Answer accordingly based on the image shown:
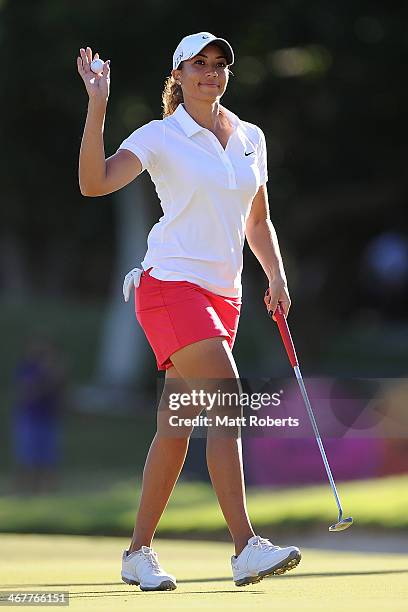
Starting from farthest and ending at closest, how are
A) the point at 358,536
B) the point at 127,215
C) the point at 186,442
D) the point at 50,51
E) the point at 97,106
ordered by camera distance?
the point at 127,215 → the point at 50,51 → the point at 358,536 → the point at 186,442 → the point at 97,106

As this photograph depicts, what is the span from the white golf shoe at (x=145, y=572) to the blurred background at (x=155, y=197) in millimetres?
6058

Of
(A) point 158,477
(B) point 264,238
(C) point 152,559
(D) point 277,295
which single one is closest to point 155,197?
(B) point 264,238

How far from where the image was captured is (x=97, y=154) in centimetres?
507

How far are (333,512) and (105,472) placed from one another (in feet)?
32.8

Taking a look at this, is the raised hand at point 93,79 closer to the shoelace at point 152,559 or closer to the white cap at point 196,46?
the white cap at point 196,46

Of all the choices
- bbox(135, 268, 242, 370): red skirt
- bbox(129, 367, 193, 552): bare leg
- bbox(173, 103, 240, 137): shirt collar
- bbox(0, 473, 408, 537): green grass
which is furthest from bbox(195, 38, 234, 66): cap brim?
bbox(0, 473, 408, 537): green grass

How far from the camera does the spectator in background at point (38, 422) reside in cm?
1908

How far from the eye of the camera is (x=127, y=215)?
92.1 ft

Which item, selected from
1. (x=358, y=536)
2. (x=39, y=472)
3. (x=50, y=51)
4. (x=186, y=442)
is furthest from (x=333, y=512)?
(x=50, y=51)

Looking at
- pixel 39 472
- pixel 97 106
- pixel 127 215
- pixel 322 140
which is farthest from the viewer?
pixel 127 215

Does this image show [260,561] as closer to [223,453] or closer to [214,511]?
[223,453]

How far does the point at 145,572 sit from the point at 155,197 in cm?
2127

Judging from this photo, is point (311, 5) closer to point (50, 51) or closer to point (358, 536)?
point (50, 51)

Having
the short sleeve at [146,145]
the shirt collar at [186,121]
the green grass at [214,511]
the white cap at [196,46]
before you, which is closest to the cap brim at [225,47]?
the white cap at [196,46]
